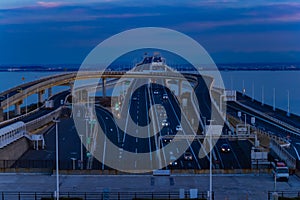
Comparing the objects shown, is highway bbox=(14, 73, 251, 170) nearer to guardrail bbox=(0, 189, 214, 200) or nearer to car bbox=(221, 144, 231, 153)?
car bbox=(221, 144, 231, 153)

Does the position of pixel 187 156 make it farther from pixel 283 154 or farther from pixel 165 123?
pixel 165 123

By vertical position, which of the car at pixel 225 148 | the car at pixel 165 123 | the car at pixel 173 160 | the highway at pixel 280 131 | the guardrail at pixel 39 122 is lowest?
the car at pixel 173 160

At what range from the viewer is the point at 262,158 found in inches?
993

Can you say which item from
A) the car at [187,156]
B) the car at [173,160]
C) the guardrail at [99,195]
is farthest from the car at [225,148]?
the guardrail at [99,195]

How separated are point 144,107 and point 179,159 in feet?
102

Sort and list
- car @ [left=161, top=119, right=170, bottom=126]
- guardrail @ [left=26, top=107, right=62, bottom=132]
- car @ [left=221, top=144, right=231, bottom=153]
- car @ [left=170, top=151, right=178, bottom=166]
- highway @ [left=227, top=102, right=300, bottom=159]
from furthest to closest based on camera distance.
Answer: car @ [left=161, top=119, right=170, bottom=126], guardrail @ [left=26, top=107, right=62, bottom=132], car @ [left=221, top=144, right=231, bottom=153], highway @ [left=227, top=102, right=300, bottom=159], car @ [left=170, top=151, right=178, bottom=166]

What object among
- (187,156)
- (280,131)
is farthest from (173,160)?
(280,131)

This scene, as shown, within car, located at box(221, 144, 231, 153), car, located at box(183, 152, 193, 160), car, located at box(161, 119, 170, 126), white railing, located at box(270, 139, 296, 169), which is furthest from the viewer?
car, located at box(161, 119, 170, 126)

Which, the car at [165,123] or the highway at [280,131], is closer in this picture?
the highway at [280,131]

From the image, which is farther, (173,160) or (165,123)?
(165,123)

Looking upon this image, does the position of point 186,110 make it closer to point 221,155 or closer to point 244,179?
point 221,155

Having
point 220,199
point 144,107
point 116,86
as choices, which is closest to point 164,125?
point 144,107

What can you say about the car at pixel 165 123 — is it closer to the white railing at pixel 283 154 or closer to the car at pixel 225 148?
the car at pixel 225 148

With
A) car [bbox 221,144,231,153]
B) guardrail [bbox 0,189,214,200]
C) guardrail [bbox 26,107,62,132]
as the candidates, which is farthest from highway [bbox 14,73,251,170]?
guardrail [bbox 0,189,214,200]
